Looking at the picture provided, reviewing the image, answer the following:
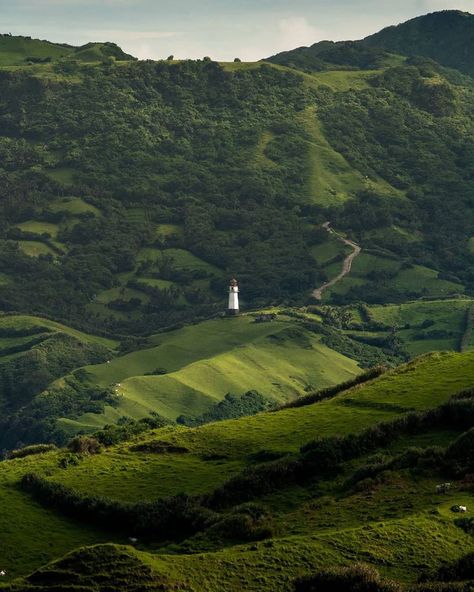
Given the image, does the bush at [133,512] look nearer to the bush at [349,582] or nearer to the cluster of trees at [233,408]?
the bush at [349,582]

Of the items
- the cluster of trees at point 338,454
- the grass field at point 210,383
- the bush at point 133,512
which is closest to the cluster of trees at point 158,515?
the bush at point 133,512

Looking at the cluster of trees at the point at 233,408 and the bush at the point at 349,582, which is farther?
the cluster of trees at the point at 233,408

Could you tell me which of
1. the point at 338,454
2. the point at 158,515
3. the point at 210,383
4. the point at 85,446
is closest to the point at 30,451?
the point at 85,446

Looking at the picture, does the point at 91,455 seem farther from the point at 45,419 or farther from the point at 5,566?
the point at 45,419

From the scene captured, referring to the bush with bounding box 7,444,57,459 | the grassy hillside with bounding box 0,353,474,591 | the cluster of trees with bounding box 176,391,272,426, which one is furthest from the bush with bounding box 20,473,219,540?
the cluster of trees with bounding box 176,391,272,426

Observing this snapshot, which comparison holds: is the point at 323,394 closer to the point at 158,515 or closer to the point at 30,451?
the point at 30,451

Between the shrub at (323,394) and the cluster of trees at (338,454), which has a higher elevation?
the cluster of trees at (338,454)

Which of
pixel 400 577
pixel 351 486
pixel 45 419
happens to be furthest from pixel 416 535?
pixel 45 419

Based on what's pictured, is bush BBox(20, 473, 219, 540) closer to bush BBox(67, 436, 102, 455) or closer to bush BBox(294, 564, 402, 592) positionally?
bush BBox(67, 436, 102, 455)
